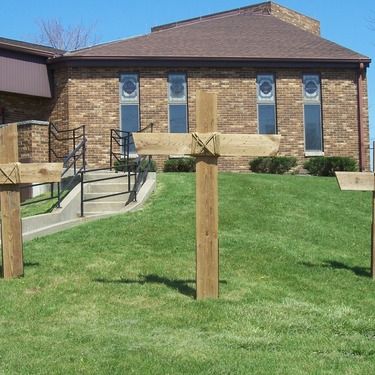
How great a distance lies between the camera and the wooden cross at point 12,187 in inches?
290

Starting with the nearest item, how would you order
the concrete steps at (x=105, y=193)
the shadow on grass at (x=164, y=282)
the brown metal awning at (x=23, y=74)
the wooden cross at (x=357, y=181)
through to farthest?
the shadow on grass at (x=164, y=282), the wooden cross at (x=357, y=181), the concrete steps at (x=105, y=193), the brown metal awning at (x=23, y=74)

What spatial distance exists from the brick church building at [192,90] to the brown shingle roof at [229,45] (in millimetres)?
50

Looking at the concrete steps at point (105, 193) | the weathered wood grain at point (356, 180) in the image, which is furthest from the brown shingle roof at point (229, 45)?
the weathered wood grain at point (356, 180)

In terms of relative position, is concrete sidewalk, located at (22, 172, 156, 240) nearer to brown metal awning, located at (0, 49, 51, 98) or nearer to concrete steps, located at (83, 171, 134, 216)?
concrete steps, located at (83, 171, 134, 216)

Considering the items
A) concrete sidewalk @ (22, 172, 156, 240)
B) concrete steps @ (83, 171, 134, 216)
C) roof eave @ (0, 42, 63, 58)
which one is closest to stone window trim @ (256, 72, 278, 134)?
roof eave @ (0, 42, 63, 58)

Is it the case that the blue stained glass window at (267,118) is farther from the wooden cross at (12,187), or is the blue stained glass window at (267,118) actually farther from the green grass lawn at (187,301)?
the wooden cross at (12,187)

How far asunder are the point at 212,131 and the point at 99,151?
13557 mm

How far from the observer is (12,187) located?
24.8 ft

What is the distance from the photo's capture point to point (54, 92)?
67.0ft

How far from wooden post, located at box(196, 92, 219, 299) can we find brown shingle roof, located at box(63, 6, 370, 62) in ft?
45.7

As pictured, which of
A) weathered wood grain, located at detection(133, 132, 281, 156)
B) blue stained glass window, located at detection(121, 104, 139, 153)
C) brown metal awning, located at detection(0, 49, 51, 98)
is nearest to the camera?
weathered wood grain, located at detection(133, 132, 281, 156)

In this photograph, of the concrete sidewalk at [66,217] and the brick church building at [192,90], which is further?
the brick church building at [192,90]

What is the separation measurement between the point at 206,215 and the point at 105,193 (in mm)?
6747

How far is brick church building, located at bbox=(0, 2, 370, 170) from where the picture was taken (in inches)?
784
